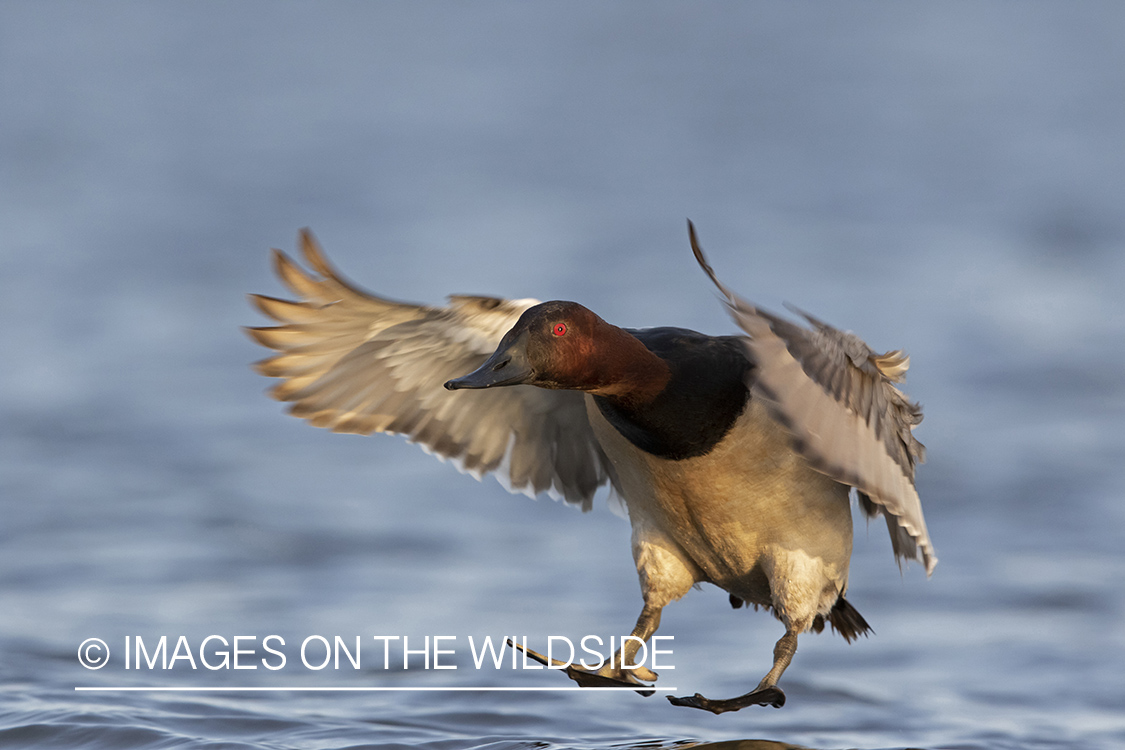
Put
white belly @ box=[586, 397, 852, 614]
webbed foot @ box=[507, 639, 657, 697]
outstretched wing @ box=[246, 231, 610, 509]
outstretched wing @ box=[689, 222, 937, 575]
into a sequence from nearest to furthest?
1. outstretched wing @ box=[689, 222, 937, 575]
2. white belly @ box=[586, 397, 852, 614]
3. webbed foot @ box=[507, 639, 657, 697]
4. outstretched wing @ box=[246, 231, 610, 509]

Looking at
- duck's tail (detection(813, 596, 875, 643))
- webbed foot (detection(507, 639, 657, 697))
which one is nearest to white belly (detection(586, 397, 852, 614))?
duck's tail (detection(813, 596, 875, 643))

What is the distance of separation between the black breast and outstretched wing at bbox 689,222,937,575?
144mm

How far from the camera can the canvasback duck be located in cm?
491

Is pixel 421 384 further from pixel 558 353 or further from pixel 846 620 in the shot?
pixel 846 620

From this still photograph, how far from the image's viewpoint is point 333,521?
35.2ft

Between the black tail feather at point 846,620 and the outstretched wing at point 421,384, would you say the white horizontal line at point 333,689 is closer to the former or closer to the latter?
the black tail feather at point 846,620

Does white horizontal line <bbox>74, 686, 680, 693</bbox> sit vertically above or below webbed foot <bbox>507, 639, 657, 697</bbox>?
below

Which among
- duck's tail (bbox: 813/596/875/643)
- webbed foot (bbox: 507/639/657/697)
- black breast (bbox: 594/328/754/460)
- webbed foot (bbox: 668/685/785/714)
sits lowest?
webbed foot (bbox: 668/685/785/714)

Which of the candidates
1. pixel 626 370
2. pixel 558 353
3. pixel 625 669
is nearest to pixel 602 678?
pixel 625 669

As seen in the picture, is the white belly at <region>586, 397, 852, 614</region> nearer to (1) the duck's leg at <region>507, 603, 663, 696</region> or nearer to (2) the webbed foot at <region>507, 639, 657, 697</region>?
(1) the duck's leg at <region>507, 603, 663, 696</region>

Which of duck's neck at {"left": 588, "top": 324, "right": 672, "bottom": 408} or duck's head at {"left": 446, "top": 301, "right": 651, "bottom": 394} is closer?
duck's head at {"left": 446, "top": 301, "right": 651, "bottom": 394}

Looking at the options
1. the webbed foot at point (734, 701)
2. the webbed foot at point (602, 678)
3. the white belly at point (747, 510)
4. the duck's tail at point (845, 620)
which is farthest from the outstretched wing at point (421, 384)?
the webbed foot at point (734, 701)

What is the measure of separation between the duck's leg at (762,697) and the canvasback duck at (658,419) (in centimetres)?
1

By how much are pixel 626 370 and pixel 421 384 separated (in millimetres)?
1439
